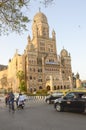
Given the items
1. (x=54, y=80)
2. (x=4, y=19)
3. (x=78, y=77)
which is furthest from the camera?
(x=78, y=77)

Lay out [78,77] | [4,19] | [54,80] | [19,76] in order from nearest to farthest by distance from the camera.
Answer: [4,19], [19,76], [54,80], [78,77]

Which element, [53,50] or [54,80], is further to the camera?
[53,50]

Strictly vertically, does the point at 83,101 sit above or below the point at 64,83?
below

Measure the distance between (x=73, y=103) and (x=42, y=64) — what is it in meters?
74.9

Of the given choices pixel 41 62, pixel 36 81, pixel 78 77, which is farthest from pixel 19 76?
pixel 78 77

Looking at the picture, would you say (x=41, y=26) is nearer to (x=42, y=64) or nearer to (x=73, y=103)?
(x=42, y=64)

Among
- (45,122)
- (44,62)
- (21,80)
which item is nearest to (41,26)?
(44,62)

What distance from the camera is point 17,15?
1086 cm

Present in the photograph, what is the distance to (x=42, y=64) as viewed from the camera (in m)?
90.6

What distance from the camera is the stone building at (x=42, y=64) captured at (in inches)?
3415

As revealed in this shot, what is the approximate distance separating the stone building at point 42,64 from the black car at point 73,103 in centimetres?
6719

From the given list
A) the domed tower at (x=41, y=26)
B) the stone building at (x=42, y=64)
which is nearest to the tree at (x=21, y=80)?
the stone building at (x=42, y=64)

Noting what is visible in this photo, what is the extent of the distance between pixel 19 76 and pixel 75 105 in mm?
66633

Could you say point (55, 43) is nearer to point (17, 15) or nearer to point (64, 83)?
point (64, 83)
